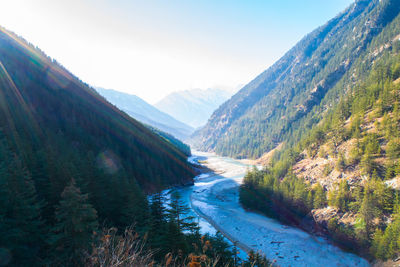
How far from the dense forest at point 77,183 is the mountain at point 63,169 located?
86 millimetres

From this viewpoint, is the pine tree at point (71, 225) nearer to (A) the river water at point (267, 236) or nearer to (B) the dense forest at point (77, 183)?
(B) the dense forest at point (77, 183)

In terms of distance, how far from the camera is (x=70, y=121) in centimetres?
6869

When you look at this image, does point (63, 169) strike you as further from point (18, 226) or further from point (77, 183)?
point (18, 226)

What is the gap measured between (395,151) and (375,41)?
117 m

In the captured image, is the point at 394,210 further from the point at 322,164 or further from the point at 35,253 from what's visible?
the point at 35,253

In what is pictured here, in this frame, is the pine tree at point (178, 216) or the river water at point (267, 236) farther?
the river water at point (267, 236)

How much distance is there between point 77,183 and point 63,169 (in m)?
2.43

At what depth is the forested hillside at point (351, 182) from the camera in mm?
29859

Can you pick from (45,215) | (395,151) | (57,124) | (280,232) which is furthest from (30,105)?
(395,151)

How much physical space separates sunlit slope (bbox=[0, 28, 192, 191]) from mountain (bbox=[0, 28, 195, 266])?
1.07 feet

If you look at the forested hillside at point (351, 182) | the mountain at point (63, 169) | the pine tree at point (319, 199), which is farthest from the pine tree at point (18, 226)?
the pine tree at point (319, 199)

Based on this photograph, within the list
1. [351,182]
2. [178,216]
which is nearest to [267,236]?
[351,182]

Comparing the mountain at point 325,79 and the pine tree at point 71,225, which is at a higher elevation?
the mountain at point 325,79

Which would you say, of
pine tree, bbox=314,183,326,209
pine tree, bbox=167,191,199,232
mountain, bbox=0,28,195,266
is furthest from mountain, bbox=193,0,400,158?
pine tree, bbox=167,191,199,232
